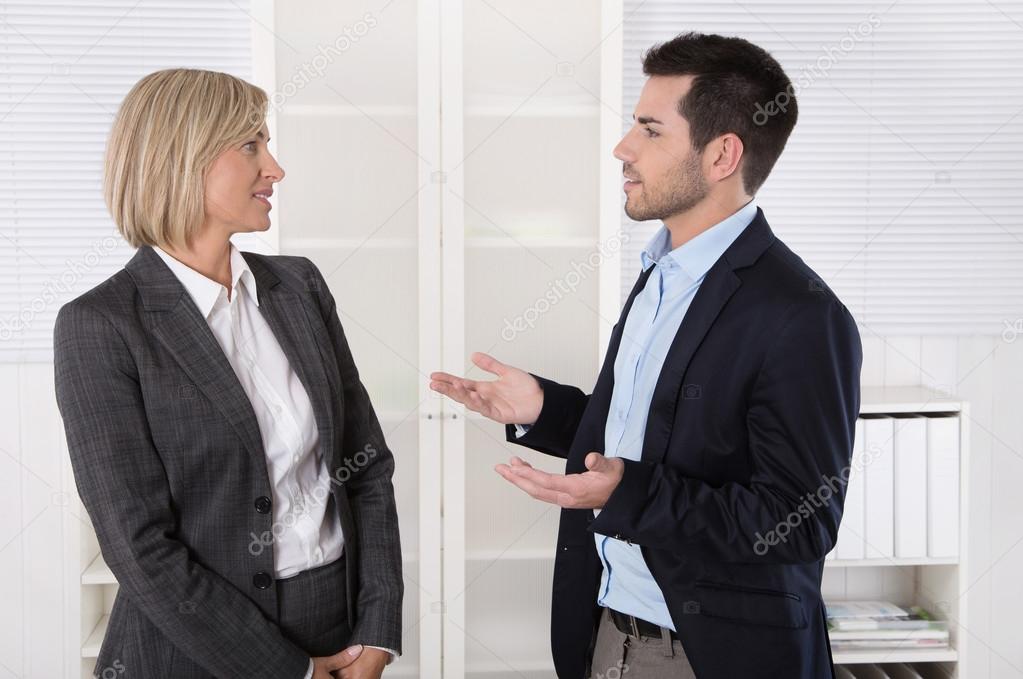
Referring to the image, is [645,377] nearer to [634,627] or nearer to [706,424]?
[706,424]

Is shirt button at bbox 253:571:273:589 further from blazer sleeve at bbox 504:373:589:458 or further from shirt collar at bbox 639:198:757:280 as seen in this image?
shirt collar at bbox 639:198:757:280

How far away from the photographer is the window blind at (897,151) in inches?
123

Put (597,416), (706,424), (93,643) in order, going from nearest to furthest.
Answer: (706,424), (597,416), (93,643)

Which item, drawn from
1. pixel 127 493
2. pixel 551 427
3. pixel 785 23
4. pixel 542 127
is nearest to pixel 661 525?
pixel 551 427

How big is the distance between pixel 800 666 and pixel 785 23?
2.28 meters

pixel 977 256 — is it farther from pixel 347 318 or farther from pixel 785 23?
pixel 347 318

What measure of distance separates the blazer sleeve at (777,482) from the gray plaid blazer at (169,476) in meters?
0.52

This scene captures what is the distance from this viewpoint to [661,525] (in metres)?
1.40

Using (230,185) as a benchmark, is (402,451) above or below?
below

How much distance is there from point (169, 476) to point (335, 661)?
43 cm

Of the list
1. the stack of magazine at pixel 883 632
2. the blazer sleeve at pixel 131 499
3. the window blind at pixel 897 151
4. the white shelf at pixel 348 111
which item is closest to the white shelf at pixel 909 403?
the window blind at pixel 897 151

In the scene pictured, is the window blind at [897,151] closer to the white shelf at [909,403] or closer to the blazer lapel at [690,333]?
the white shelf at [909,403]

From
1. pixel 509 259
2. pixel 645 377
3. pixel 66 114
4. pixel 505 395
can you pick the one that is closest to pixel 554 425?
pixel 505 395

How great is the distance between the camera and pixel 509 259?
276cm
